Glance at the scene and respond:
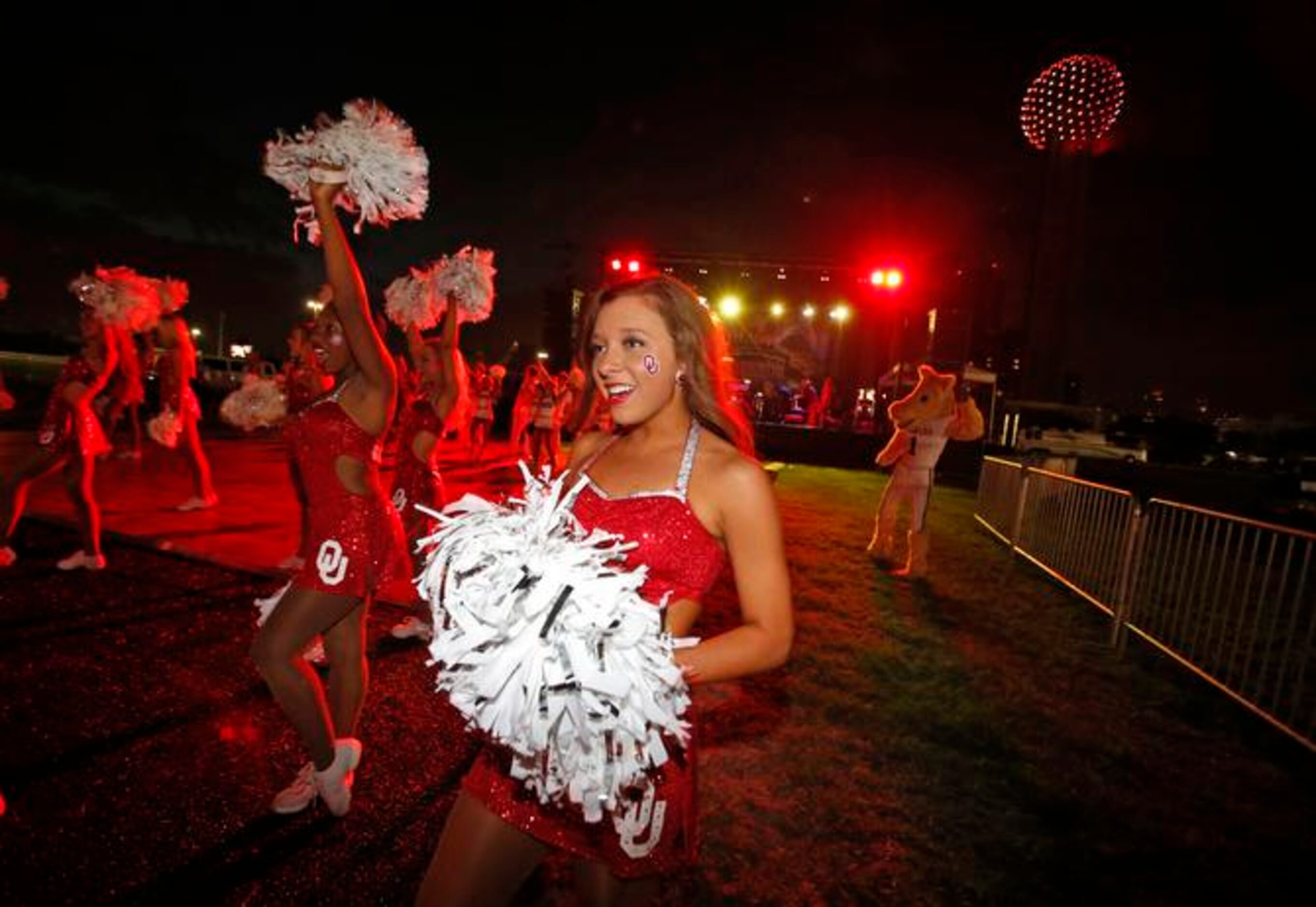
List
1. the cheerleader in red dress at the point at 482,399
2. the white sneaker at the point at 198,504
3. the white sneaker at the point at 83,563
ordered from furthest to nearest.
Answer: the cheerleader in red dress at the point at 482,399, the white sneaker at the point at 198,504, the white sneaker at the point at 83,563

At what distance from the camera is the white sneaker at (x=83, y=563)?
5.45 m

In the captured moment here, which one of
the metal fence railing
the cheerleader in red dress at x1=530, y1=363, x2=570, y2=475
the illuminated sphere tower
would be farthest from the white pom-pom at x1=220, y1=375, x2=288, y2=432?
the illuminated sphere tower

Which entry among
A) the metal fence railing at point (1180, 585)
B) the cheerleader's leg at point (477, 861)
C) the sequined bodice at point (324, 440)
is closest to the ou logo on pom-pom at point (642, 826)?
the cheerleader's leg at point (477, 861)

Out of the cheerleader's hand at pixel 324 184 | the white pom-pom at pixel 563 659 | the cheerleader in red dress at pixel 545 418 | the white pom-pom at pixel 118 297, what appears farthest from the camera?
the cheerleader in red dress at pixel 545 418

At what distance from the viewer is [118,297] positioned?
5.64m

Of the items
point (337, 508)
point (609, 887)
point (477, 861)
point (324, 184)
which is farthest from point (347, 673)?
point (324, 184)

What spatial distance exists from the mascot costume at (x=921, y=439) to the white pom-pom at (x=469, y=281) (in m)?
4.84

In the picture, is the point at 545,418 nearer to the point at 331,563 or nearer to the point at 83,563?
the point at 83,563

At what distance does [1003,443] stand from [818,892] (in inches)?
1068

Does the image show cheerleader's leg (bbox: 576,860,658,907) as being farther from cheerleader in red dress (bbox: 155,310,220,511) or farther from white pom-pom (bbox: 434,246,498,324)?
cheerleader in red dress (bbox: 155,310,220,511)

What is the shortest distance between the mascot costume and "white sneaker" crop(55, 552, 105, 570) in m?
7.28

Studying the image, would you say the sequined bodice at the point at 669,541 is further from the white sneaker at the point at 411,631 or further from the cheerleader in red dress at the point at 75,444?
the cheerleader in red dress at the point at 75,444

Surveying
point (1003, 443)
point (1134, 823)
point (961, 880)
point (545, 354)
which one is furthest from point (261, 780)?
point (545, 354)

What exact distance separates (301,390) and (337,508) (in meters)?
6.14
